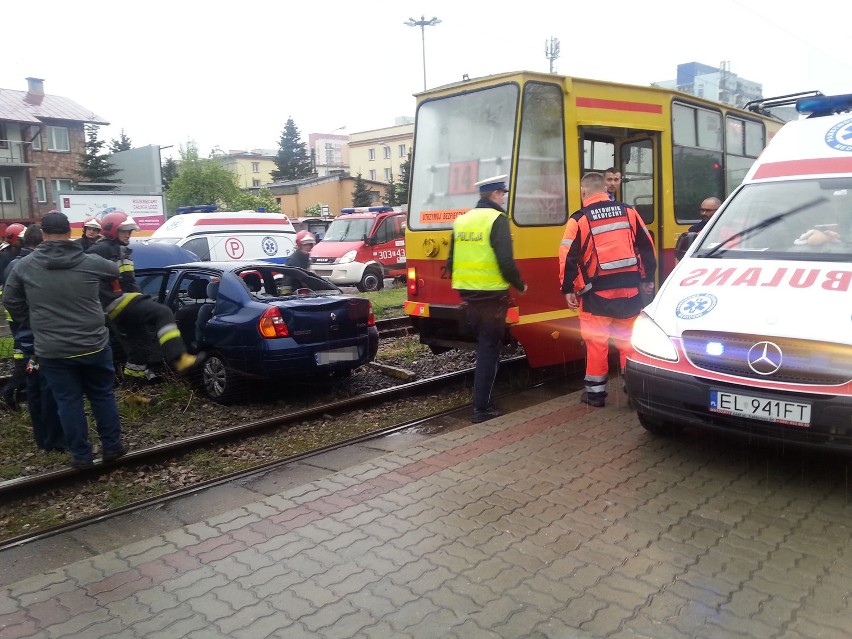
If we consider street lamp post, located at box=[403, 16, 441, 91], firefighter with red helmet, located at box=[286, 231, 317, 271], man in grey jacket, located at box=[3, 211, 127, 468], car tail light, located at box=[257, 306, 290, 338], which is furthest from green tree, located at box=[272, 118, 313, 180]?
man in grey jacket, located at box=[3, 211, 127, 468]

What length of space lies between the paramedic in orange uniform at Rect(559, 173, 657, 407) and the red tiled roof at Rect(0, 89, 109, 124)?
143ft

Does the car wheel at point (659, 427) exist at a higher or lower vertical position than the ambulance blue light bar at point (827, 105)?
lower

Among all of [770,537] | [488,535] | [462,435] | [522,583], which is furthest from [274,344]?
[770,537]

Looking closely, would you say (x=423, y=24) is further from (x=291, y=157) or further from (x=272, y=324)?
(x=291, y=157)

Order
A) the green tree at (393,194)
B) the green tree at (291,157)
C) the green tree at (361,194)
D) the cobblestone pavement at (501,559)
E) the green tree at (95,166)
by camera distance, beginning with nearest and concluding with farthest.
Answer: the cobblestone pavement at (501,559)
the green tree at (95,166)
the green tree at (393,194)
the green tree at (361,194)
the green tree at (291,157)

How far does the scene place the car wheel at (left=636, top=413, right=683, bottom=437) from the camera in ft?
16.8

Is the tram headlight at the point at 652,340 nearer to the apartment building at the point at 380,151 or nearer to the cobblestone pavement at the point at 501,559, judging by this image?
the cobblestone pavement at the point at 501,559

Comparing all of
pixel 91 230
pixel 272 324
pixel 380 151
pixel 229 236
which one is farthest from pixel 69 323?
pixel 380 151

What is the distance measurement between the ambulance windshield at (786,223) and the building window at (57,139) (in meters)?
48.0

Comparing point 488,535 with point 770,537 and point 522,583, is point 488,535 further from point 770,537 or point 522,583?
point 770,537

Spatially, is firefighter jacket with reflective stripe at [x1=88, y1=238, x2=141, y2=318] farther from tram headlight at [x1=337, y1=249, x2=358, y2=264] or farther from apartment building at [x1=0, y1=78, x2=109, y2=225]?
apartment building at [x1=0, y1=78, x2=109, y2=225]

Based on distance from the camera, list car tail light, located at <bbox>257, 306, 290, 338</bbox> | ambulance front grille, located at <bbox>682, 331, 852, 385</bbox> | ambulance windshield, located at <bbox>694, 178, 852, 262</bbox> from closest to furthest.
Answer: ambulance front grille, located at <bbox>682, 331, 852, 385</bbox>
ambulance windshield, located at <bbox>694, 178, 852, 262</bbox>
car tail light, located at <bbox>257, 306, 290, 338</bbox>

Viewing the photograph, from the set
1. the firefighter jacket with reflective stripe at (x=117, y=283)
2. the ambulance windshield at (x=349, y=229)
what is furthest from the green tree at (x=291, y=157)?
the firefighter jacket with reflective stripe at (x=117, y=283)

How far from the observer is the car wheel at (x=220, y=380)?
7039 mm
